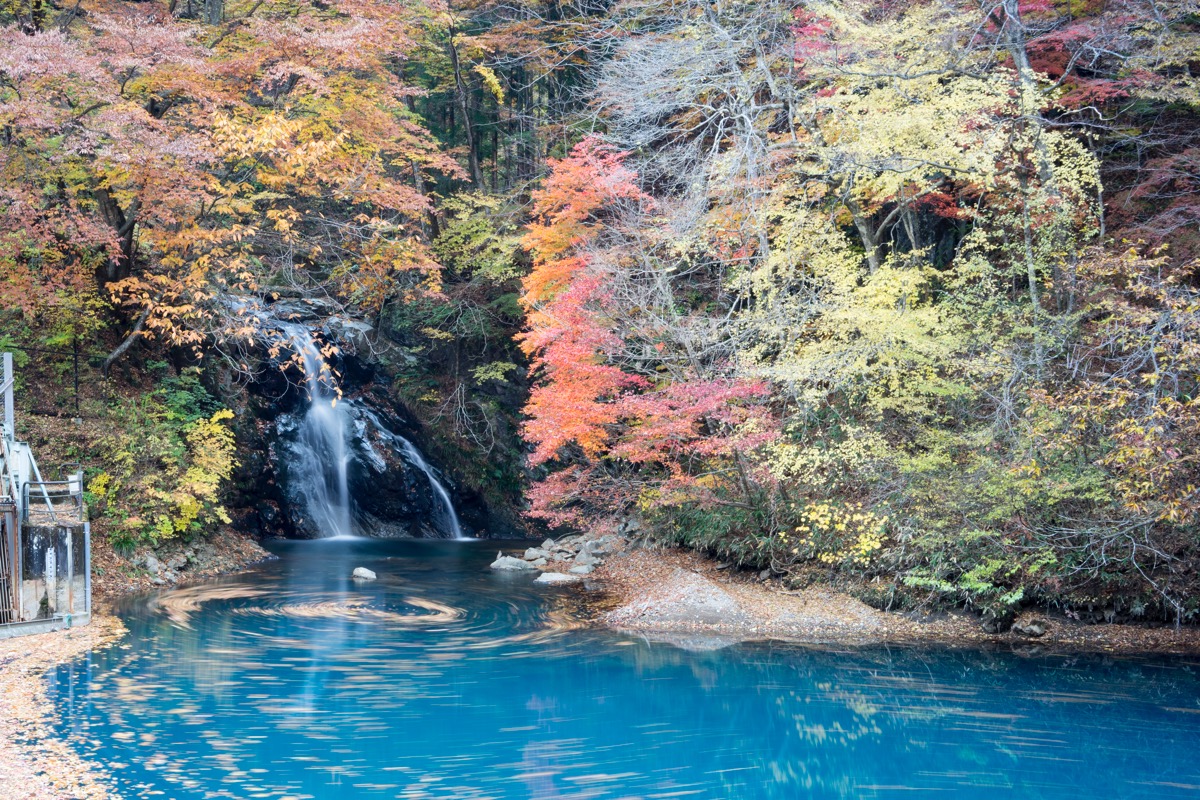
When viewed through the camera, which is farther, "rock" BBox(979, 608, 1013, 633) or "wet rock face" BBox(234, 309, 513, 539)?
"wet rock face" BBox(234, 309, 513, 539)

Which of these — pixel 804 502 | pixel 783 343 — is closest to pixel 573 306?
pixel 783 343

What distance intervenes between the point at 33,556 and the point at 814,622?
1026cm

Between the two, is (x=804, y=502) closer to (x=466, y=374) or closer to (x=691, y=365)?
(x=691, y=365)

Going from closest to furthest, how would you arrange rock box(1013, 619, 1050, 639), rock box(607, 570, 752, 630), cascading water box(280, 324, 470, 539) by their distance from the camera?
rock box(1013, 619, 1050, 639)
rock box(607, 570, 752, 630)
cascading water box(280, 324, 470, 539)

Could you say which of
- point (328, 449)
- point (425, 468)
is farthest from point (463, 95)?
point (328, 449)

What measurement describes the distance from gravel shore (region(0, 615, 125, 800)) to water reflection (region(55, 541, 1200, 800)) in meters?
0.23

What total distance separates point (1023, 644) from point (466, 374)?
1638 centimetres

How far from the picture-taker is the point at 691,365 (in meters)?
15.2

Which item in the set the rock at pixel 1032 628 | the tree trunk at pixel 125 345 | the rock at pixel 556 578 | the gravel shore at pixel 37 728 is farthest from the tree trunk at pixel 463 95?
the rock at pixel 1032 628

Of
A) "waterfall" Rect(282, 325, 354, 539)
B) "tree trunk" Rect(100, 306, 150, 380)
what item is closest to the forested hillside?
"tree trunk" Rect(100, 306, 150, 380)

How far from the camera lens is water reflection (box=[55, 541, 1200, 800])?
7344 millimetres

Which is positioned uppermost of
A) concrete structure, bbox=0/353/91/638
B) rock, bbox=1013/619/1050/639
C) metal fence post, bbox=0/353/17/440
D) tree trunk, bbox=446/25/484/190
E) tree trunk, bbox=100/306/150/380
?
tree trunk, bbox=446/25/484/190

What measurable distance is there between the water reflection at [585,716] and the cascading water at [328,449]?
341 inches

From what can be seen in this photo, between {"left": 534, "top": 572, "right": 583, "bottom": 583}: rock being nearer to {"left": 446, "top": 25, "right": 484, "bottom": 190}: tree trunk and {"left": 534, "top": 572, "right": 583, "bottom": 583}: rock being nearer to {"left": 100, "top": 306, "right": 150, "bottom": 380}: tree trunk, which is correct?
{"left": 100, "top": 306, "right": 150, "bottom": 380}: tree trunk
